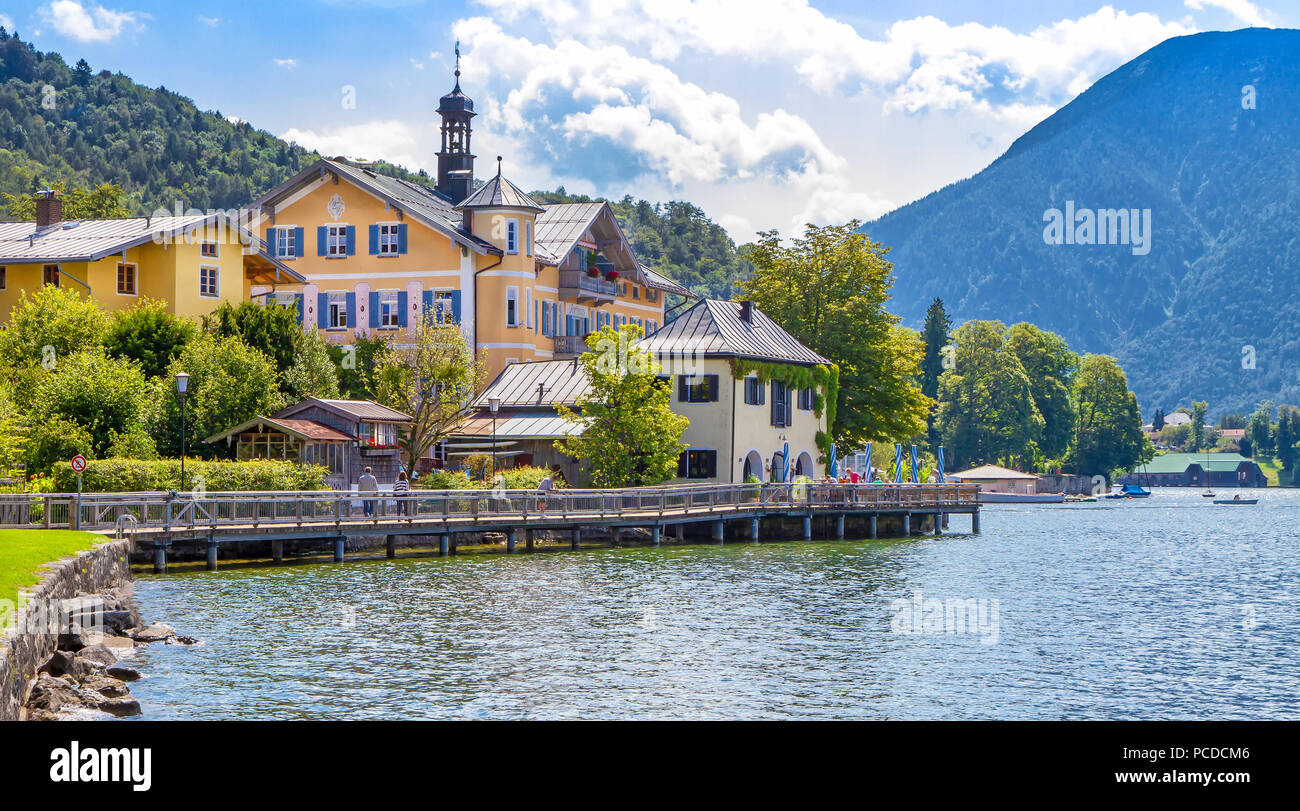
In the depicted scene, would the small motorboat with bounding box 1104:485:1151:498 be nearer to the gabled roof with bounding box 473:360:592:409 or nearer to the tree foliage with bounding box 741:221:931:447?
the tree foliage with bounding box 741:221:931:447

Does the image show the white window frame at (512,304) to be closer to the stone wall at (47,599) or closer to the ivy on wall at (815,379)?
the ivy on wall at (815,379)

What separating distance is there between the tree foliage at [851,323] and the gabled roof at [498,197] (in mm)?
12733

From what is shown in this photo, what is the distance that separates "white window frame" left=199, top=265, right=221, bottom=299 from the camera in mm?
60125

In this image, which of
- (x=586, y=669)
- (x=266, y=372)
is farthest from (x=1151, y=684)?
(x=266, y=372)

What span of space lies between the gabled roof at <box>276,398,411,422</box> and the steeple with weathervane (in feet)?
98.7

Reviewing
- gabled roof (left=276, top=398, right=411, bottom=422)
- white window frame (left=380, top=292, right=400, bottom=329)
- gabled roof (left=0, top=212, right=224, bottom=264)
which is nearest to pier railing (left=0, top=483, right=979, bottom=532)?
gabled roof (left=276, top=398, right=411, bottom=422)

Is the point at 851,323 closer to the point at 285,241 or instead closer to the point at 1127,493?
the point at 285,241

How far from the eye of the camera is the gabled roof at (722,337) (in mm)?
63156

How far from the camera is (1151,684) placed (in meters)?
25.8

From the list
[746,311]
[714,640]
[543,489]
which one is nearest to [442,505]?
[543,489]

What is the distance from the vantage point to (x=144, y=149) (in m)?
176
